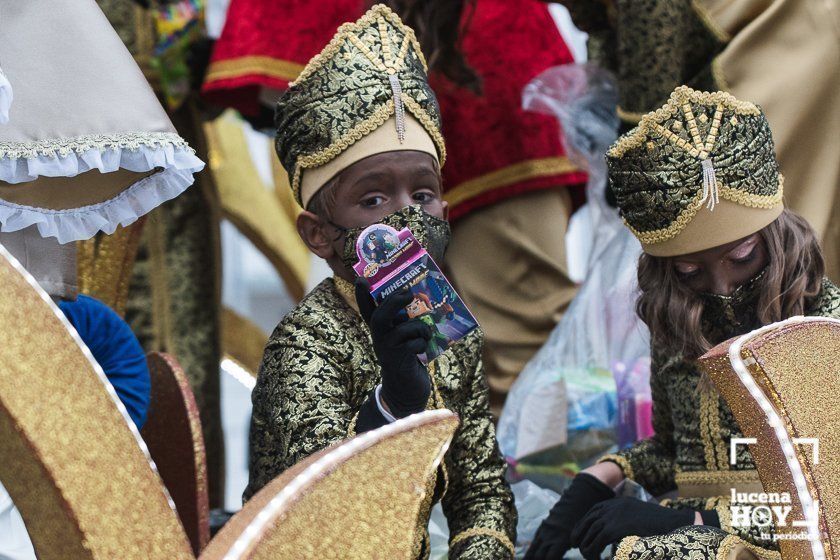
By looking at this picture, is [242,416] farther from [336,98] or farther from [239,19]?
[336,98]

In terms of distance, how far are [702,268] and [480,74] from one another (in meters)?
1.56

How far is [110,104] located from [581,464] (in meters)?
1.67

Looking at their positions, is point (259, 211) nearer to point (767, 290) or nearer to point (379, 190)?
point (379, 190)

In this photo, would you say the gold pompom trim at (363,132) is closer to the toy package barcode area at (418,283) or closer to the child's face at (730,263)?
the toy package barcode area at (418,283)

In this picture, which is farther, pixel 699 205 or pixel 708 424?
pixel 708 424

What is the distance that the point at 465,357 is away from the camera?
2348mm

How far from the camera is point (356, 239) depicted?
7.15 feet

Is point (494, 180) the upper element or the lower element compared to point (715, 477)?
upper

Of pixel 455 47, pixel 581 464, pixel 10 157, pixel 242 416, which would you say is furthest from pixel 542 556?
pixel 242 416

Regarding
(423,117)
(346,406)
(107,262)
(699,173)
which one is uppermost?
(107,262)

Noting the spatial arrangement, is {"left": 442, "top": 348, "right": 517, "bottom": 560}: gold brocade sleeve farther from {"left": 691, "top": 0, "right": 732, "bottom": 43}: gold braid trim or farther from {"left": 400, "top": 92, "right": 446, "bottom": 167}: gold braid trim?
{"left": 691, "top": 0, "right": 732, "bottom": 43}: gold braid trim

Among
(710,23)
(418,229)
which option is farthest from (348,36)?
(710,23)

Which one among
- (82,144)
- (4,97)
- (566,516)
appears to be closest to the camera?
(4,97)

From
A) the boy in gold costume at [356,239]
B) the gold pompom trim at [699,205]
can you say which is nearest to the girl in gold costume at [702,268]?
the gold pompom trim at [699,205]
